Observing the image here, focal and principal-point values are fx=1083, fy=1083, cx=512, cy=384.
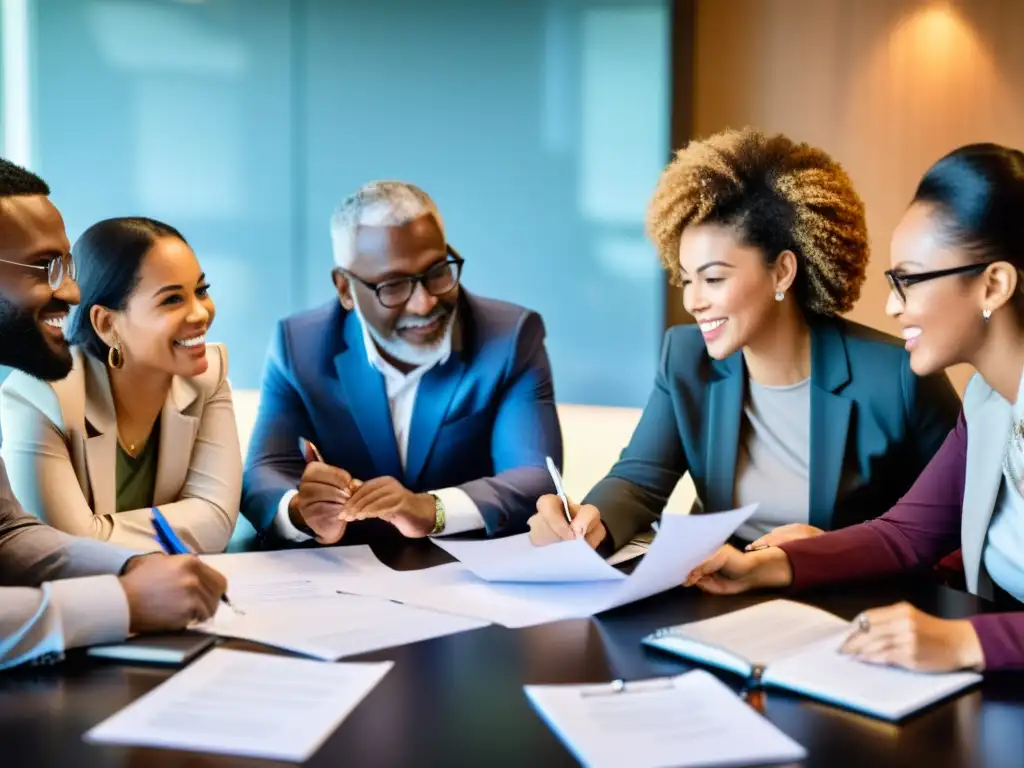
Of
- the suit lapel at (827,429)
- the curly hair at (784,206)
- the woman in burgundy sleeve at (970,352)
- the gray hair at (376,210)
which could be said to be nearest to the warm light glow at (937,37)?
the curly hair at (784,206)

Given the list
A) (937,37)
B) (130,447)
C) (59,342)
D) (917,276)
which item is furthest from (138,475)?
(937,37)

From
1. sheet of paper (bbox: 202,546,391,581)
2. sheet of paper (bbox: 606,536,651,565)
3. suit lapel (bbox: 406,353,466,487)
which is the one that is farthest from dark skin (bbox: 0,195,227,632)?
suit lapel (bbox: 406,353,466,487)

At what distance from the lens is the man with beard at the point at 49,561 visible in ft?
4.33

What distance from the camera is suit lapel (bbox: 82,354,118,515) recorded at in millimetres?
2010

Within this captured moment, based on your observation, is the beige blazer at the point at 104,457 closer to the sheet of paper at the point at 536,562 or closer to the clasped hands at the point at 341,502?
the clasped hands at the point at 341,502

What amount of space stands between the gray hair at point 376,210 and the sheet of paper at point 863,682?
1.44m

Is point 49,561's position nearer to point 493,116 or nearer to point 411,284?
point 411,284

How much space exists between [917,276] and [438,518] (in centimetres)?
100

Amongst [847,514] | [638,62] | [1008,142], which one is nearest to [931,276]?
[847,514]

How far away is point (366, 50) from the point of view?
4.41 m

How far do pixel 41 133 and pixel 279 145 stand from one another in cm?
103

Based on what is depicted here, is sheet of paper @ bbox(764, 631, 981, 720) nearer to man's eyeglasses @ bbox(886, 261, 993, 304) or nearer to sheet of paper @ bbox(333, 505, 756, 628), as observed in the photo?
sheet of paper @ bbox(333, 505, 756, 628)

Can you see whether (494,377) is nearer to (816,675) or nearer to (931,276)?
(931,276)

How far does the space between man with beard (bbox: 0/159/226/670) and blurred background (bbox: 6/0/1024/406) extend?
2.72m
